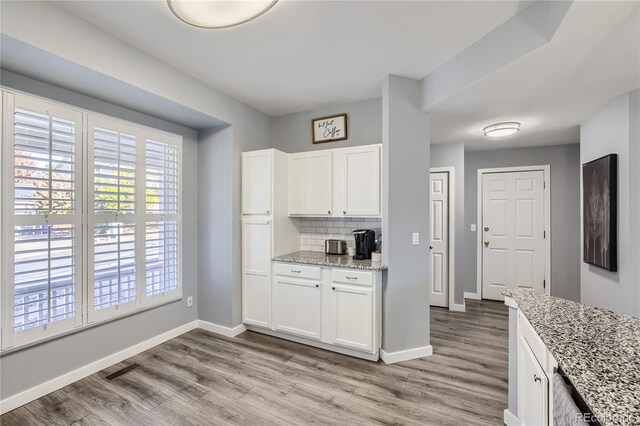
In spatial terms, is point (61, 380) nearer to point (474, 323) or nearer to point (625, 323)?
point (625, 323)

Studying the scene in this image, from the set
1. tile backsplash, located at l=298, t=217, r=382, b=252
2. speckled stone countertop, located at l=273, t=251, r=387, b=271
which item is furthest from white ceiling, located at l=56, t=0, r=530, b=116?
speckled stone countertop, located at l=273, t=251, r=387, b=271

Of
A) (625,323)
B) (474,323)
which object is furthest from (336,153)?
(474,323)

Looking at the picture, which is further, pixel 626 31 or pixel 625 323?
pixel 626 31

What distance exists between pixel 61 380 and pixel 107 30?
2689mm

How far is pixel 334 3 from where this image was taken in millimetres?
1790

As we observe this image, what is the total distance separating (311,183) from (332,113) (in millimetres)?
896

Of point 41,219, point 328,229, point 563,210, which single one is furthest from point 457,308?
point 41,219

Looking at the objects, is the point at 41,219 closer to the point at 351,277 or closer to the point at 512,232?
the point at 351,277

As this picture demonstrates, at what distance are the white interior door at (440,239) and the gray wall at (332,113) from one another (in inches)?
65.3

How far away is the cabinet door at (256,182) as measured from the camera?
3.24m

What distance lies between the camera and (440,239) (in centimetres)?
432

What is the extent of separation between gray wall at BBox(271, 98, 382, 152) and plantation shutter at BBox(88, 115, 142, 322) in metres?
1.65

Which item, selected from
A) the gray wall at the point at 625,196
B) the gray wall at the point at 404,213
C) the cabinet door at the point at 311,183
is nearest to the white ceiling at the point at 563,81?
the gray wall at the point at 625,196

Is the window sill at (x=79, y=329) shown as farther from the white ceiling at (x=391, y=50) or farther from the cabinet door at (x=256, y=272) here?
the white ceiling at (x=391, y=50)
